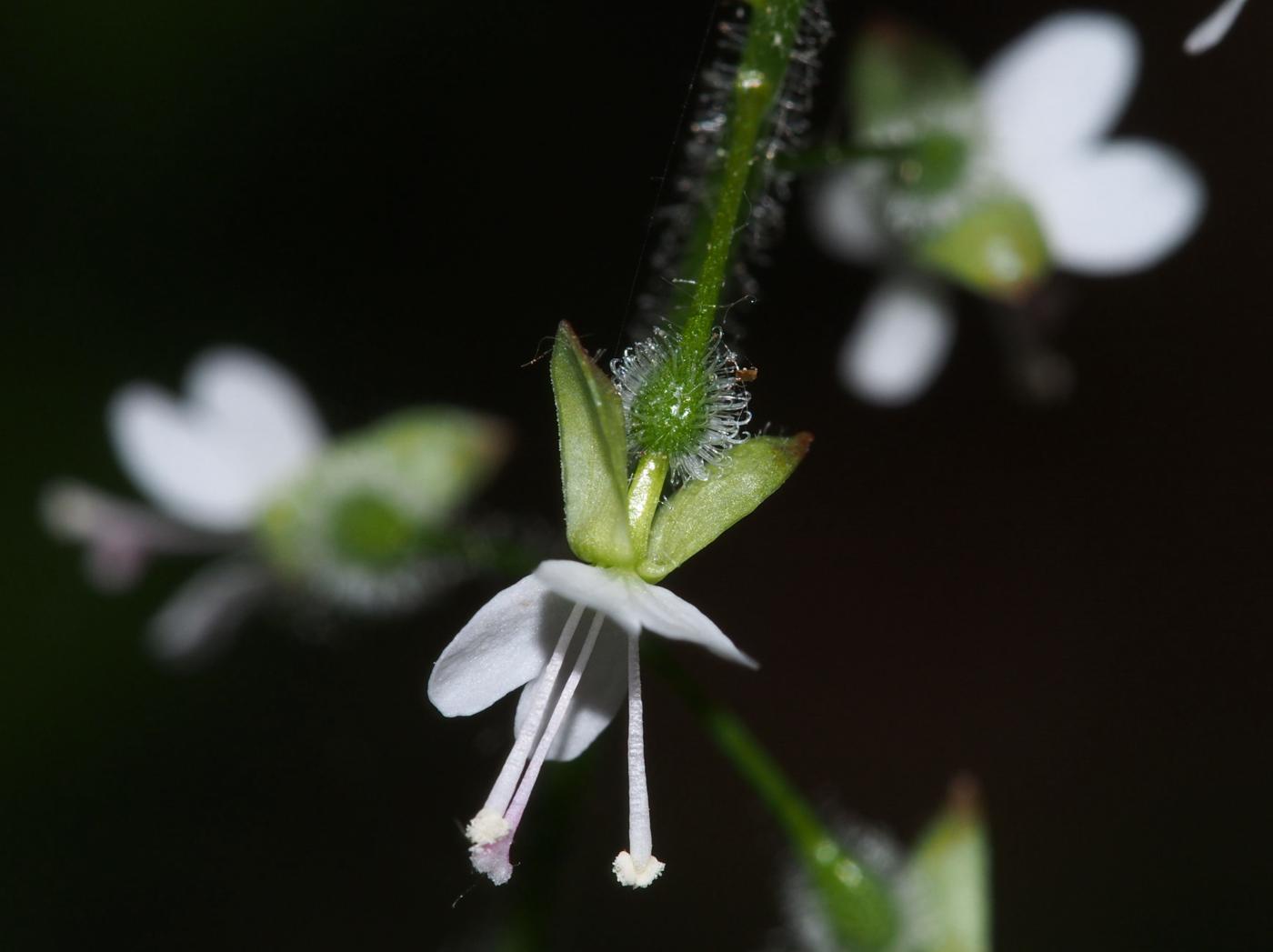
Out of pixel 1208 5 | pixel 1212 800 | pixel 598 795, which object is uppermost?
pixel 1208 5

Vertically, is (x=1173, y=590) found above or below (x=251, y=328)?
below

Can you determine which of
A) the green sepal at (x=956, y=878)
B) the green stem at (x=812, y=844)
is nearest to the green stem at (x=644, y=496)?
the green stem at (x=812, y=844)

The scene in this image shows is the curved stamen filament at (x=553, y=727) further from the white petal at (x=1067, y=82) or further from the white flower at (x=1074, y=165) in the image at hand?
the white petal at (x=1067, y=82)

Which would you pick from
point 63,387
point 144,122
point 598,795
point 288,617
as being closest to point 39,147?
point 144,122

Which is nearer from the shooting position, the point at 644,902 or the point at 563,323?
the point at 563,323

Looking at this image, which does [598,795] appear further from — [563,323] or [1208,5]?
[563,323]

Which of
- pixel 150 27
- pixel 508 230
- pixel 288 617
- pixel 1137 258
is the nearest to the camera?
pixel 1137 258
